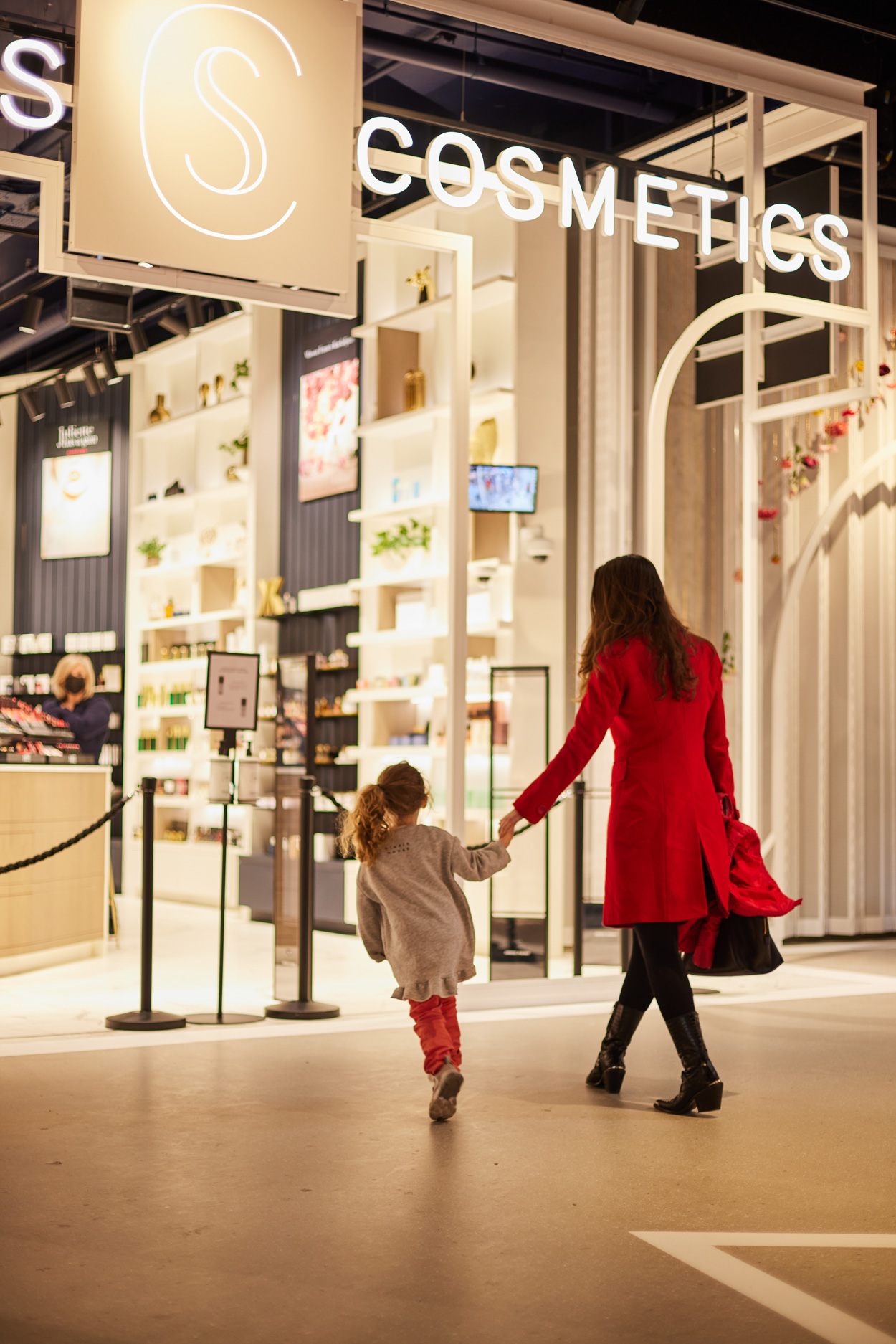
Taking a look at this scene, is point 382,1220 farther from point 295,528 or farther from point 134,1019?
point 295,528

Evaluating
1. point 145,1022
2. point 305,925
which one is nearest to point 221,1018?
point 145,1022

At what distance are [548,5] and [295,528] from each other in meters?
5.22

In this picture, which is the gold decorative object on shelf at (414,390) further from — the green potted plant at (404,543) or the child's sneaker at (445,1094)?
the child's sneaker at (445,1094)

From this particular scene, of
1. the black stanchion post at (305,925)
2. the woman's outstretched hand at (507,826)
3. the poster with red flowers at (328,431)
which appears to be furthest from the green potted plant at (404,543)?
the woman's outstretched hand at (507,826)

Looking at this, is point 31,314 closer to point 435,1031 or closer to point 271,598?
point 271,598

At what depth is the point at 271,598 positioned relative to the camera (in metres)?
10.8

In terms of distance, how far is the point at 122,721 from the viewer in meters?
12.9

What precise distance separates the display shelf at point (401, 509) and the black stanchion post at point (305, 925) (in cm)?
354

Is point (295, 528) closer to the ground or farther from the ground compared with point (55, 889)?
farther from the ground

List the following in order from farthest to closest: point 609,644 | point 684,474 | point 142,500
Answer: point 142,500
point 684,474
point 609,644

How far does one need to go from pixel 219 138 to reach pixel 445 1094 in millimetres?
3633

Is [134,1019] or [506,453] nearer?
[134,1019]

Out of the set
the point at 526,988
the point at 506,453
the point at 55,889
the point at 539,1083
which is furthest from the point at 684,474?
Answer: the point at 539,1083

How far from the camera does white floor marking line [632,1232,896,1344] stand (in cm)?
235
